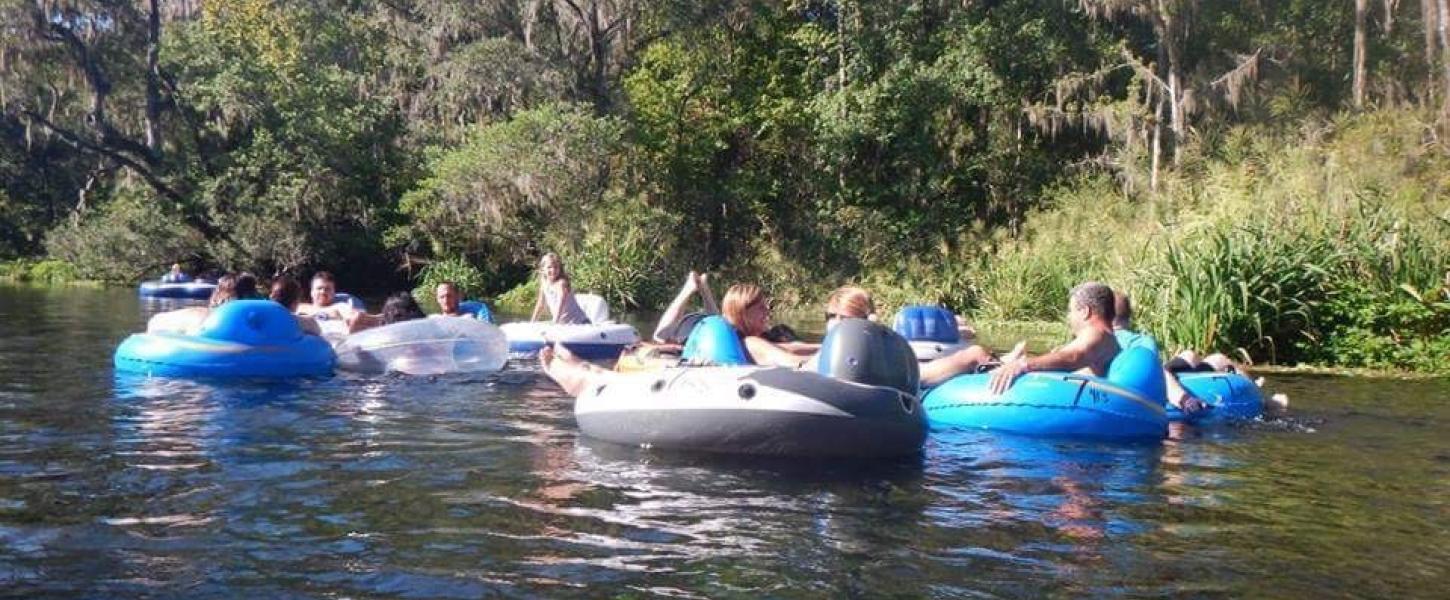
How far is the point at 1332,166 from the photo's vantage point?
15.7m

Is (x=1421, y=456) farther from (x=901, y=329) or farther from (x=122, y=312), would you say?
A: (x=122, y=312)

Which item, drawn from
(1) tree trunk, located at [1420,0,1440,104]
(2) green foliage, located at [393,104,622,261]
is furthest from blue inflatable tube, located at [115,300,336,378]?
(1) tree trunk, located at [1420,0,1440,104]

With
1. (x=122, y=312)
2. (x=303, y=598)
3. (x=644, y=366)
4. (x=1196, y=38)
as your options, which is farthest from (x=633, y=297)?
(x=303, y=598)

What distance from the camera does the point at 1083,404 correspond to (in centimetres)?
804

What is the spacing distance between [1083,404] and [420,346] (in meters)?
5.53

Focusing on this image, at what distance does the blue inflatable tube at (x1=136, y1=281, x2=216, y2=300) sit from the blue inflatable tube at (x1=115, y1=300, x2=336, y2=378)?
16411 mm

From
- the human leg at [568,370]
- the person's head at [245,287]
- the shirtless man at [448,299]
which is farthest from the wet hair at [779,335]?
the person's head at [245,287]

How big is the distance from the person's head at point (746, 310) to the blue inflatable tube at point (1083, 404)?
1172 millimetres

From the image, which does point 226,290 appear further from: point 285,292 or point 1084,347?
point 1084,347

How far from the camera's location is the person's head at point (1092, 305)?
822 centimetres

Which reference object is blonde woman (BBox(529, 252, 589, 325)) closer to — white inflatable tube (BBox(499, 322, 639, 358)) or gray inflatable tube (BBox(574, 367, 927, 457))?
white inflatable tube (BBox(499, 322, 639, 358))

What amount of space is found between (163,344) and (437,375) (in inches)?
83.1

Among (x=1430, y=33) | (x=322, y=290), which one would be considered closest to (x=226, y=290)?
(x=322, y=290)

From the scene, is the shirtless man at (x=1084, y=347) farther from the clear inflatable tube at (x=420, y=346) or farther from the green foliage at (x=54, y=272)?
the green foliage at (x=54, y=272)
